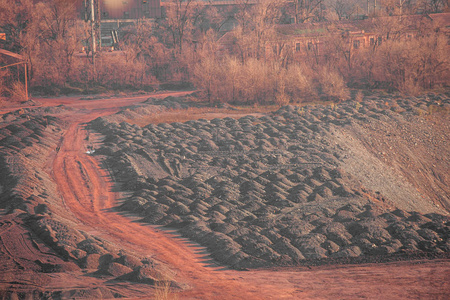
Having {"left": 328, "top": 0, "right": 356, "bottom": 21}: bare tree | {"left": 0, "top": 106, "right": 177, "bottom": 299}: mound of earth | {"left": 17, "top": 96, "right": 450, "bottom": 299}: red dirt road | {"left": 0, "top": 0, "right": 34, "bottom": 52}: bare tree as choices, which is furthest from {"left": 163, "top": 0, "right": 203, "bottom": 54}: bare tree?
{"left": 17, "top": 96, "right": 450, "bottom": 299}: red dirt road

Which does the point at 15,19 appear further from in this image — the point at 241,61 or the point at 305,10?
the point at 305,10

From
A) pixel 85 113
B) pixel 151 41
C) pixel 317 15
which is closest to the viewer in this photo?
pixel 85 113

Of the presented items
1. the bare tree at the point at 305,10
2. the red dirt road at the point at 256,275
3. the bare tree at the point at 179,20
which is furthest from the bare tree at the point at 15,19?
the bare tree at the point at 305,10

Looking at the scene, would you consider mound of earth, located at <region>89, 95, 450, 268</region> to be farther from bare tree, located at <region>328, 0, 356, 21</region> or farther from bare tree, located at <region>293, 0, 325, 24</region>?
bare tree, located at <region>328, 0, 356, 21</region>

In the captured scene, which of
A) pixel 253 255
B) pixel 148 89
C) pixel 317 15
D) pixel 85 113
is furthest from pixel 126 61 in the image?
pixel 253 255

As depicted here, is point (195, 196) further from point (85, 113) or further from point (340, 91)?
point (340, 91)

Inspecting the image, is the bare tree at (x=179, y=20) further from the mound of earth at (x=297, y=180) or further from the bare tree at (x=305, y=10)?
the mound of earth at (x=297, y=180)
